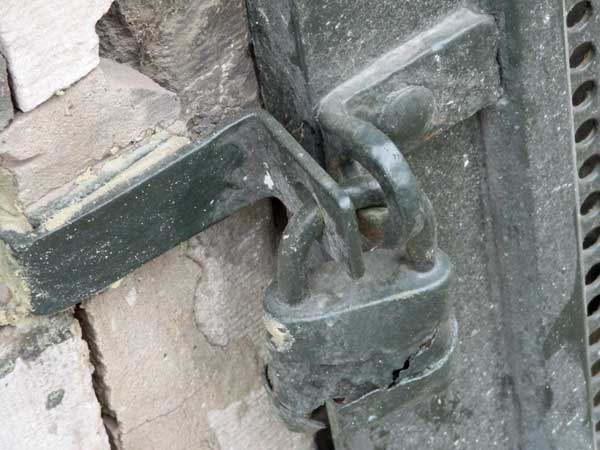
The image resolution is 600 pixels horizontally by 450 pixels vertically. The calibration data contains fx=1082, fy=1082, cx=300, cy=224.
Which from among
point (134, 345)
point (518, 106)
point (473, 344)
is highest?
point (518, 106)

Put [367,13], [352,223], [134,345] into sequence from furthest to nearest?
[134,345], [367,13], [352,223]

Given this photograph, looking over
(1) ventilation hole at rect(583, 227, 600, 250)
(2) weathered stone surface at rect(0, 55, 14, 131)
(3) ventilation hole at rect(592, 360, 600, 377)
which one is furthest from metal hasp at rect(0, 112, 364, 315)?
(3) ventilation hole at rect(592, 360, 600, 377)

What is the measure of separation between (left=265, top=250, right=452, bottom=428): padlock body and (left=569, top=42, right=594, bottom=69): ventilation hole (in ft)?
1.55

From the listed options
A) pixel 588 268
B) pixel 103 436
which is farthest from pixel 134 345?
pixel 588 268

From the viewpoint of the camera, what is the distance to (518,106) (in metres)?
1.43

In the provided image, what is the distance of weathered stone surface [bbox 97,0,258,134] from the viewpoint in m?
1.24

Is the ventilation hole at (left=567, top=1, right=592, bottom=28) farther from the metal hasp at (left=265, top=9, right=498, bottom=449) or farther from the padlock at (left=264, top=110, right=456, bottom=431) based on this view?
the padlock at (left=264, top=110, right=456, bottom=431)

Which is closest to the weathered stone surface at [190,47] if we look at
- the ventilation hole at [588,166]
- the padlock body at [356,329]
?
the padlock body at [356,329]

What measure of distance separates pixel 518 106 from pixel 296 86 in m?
0.33

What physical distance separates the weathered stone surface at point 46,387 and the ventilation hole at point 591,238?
815 millimetres

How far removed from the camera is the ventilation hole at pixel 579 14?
4.97 feet

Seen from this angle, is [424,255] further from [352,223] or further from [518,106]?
[518,106]

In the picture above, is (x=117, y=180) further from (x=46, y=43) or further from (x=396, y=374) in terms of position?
(x=396, y=374)

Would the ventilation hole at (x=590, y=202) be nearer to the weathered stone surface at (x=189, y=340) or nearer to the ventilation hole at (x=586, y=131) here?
the ventilation hole at (x=586, y=131)
